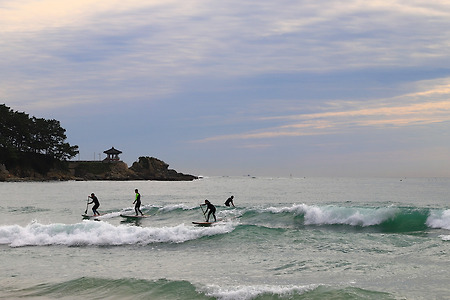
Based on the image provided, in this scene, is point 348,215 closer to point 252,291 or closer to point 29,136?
point 252,291

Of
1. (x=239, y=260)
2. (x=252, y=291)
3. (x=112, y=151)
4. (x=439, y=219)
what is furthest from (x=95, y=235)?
(x=112, y=151)

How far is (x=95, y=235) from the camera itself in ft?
63.8

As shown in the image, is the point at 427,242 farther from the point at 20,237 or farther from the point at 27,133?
the point at 27,133

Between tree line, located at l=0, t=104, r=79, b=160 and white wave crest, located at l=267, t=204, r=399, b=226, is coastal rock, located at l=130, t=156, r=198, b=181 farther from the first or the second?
white wave crest, located at l=267, t=204, r=399, b=226

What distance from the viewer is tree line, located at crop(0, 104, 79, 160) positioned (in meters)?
101

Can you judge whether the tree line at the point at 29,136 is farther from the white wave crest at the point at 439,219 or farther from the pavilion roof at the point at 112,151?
the white wave crest at the point at 439,219

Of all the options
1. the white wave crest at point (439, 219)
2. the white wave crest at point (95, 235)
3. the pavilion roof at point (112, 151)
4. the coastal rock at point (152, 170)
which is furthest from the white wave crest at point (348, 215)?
the pavilion roof at point (112, 151)

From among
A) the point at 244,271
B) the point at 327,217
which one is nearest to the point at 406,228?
the point at 327,217

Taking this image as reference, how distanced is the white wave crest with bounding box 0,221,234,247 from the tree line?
85142 mm

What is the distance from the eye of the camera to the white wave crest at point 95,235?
19.0 m

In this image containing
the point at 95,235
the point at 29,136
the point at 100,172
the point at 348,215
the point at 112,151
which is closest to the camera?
the point at 95,235

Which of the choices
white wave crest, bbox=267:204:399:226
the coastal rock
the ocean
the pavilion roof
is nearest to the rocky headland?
the coastal rock

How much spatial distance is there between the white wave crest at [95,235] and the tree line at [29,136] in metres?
85.1

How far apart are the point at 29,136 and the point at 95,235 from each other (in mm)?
95418
